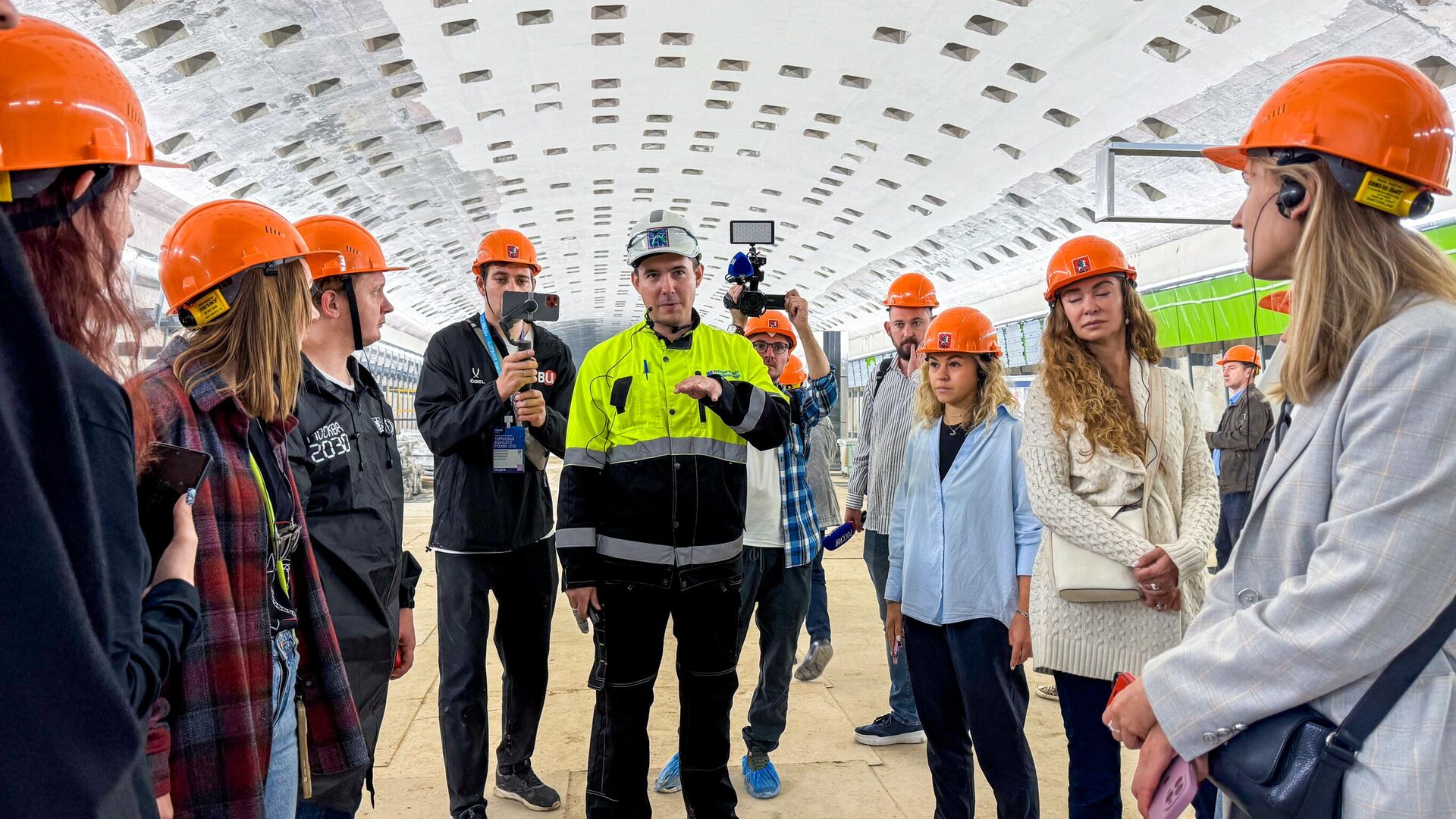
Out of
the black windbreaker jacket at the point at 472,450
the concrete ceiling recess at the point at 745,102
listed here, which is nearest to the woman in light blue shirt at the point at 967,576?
the black windbreaker jacket at the point at 472,450

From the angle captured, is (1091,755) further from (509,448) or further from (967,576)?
(509,448)

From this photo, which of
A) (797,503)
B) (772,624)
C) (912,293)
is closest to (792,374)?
(912,293)

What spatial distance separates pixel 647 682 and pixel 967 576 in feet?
3.91

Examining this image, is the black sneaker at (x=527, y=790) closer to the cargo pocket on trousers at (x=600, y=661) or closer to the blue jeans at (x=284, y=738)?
the cargo pocket on trousers at (x=600, y=661)

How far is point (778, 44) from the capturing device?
1586 cm

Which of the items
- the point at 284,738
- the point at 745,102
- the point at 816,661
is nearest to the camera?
the point at 284,738

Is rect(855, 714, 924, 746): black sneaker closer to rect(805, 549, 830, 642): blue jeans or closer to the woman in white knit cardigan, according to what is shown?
rect(805, 549, 830, 642): blue jeans

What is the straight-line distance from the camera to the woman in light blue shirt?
302 centimetres

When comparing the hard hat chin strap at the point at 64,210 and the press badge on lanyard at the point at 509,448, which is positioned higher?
the hard hat chin strap at the point at 64,210

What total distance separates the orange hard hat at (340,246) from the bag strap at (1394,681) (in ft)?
9.40

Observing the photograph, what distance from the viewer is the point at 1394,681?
132cm

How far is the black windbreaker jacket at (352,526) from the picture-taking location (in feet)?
8.66

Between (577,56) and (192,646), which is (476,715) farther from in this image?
(577,56)

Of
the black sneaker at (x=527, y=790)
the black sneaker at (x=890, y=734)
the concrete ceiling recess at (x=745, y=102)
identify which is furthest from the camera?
the concrete ceiling recess at (x=745, y=102)
